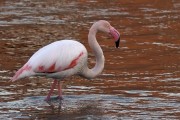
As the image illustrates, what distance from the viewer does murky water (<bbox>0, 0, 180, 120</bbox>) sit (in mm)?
10391

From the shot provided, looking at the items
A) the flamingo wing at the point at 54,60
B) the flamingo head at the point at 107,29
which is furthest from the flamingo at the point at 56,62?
the flamingo head at the point at 107,29

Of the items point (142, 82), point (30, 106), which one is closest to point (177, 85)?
point (142, 82)

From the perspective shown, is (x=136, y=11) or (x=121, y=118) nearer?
(x=121, y=118)

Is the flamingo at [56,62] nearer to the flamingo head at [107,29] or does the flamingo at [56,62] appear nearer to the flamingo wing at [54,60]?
the flamingo wing at [54,60]

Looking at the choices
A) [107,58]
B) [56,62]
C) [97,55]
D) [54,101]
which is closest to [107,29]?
[97,55]

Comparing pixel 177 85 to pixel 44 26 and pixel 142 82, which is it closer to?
pixel 142 82

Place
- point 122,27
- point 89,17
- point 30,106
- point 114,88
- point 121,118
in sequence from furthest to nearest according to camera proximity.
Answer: point 89,17
point 122,27
point 114,88
point 30,106
point 121,118

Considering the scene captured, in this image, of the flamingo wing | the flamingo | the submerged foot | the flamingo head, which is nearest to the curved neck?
the flamingo head

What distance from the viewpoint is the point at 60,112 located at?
33.8 ft

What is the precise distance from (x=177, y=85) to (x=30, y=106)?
255 cm

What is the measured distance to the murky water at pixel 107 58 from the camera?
34.1ft

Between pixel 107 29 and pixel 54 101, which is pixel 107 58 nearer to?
pixel 107 29

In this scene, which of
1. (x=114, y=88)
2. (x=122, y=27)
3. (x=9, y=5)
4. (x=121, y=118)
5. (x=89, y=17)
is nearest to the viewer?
(x=121, y=118)

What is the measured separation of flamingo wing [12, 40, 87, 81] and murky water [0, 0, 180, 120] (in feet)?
1.55
